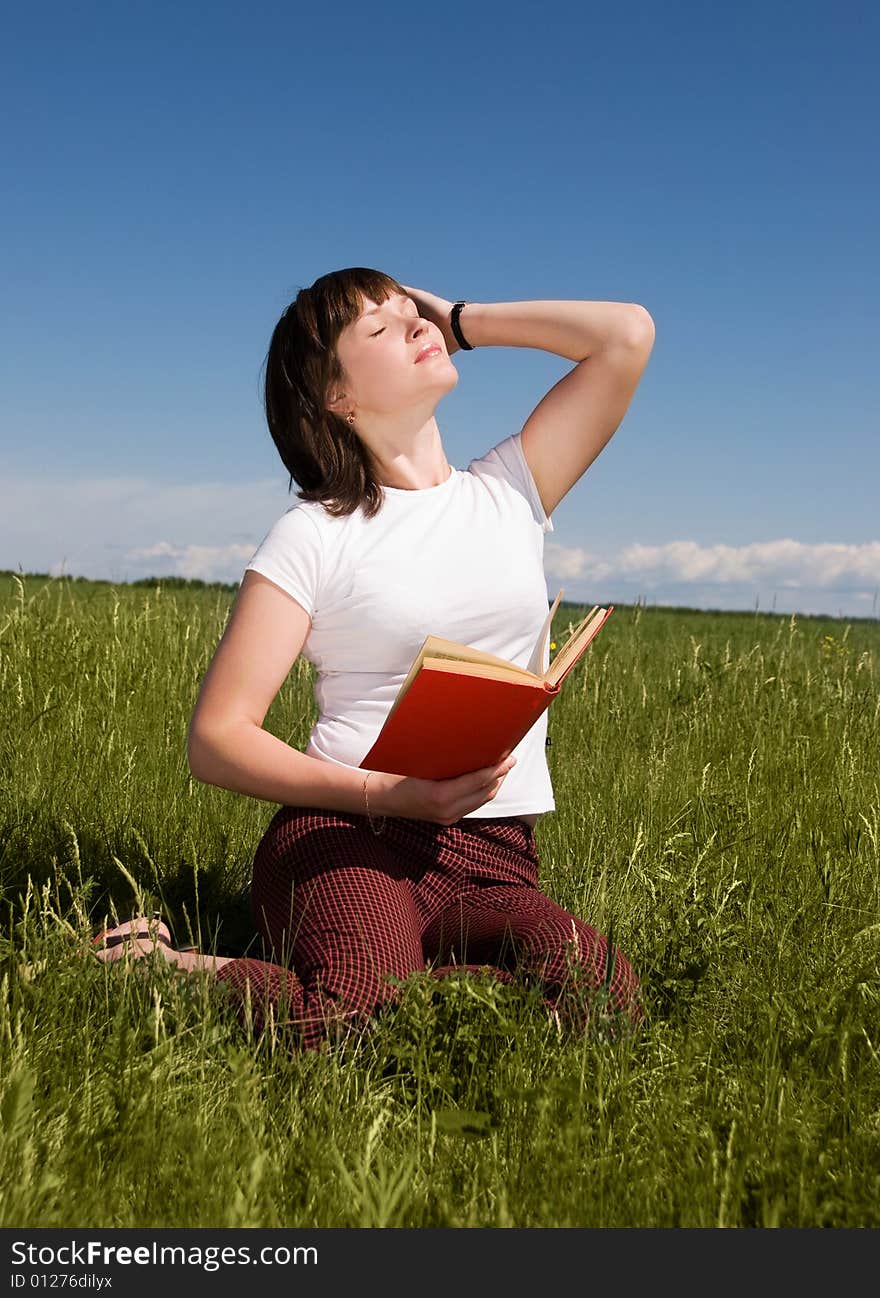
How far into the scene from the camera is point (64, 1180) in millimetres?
2049

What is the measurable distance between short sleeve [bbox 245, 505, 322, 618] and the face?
0.38 meters

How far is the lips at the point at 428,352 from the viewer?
3037 mm

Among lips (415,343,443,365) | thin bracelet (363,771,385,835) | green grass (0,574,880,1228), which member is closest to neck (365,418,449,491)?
lips (415,343,443,365)

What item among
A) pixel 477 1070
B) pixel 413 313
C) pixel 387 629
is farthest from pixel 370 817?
pixel 413 313

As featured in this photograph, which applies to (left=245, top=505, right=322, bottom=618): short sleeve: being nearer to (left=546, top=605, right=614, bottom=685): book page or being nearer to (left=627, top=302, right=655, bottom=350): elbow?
(left=546, top=605, right=614, bottom=685): book page

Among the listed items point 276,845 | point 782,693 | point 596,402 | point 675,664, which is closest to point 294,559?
point 276,845

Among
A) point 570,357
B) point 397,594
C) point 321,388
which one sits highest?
point 570,357

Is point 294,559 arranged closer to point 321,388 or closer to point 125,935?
point 321,388

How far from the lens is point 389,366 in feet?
9.99

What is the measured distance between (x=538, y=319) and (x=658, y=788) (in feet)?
7.66

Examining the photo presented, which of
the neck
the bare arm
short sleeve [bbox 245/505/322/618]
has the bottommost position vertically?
the bare arm

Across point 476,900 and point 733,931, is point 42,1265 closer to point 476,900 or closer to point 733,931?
point 476,900

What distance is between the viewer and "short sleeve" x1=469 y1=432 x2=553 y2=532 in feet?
10.8

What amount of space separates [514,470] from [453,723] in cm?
106
